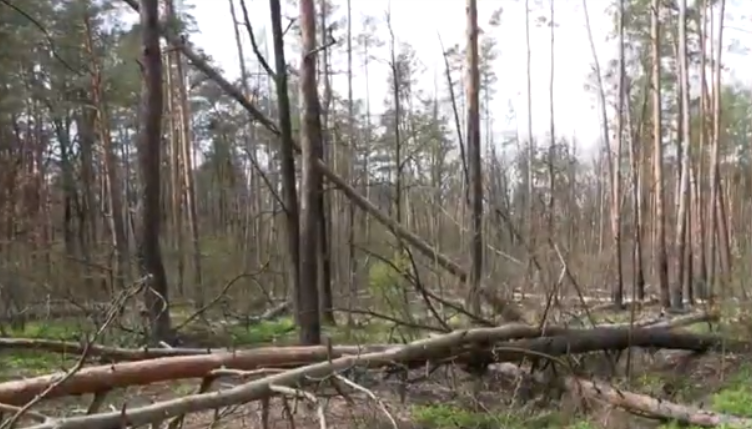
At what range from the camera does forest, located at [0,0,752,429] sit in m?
6.00

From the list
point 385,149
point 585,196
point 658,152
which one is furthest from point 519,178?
point 658,152

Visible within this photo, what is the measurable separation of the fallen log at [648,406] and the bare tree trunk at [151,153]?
403 centimetres

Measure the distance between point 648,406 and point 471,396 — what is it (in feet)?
4.59

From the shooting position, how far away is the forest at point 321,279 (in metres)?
6.00

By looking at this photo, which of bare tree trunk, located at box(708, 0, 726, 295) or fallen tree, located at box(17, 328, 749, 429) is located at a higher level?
bare tree trunk, located at box(708, 0, 726, 295)

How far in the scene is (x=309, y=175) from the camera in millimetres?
8047

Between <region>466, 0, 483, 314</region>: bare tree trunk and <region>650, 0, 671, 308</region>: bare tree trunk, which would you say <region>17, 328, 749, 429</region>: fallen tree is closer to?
<region>466, 0, 483, 314</region>: bare tree trunk

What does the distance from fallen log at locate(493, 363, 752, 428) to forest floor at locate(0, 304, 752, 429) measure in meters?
→ 0.07

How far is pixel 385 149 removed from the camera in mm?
28188

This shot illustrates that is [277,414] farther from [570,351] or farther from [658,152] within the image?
[658,152]

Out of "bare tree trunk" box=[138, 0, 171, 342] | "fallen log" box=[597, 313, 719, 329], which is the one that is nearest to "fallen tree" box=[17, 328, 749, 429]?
"fallen log" box=[597, 313, 719, 329]

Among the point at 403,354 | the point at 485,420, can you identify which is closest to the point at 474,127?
the point at 403,354

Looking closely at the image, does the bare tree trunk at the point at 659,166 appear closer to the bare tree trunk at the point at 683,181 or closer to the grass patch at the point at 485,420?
the bare tree trunk at the point at 683,181

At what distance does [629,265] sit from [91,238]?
48.6ft
